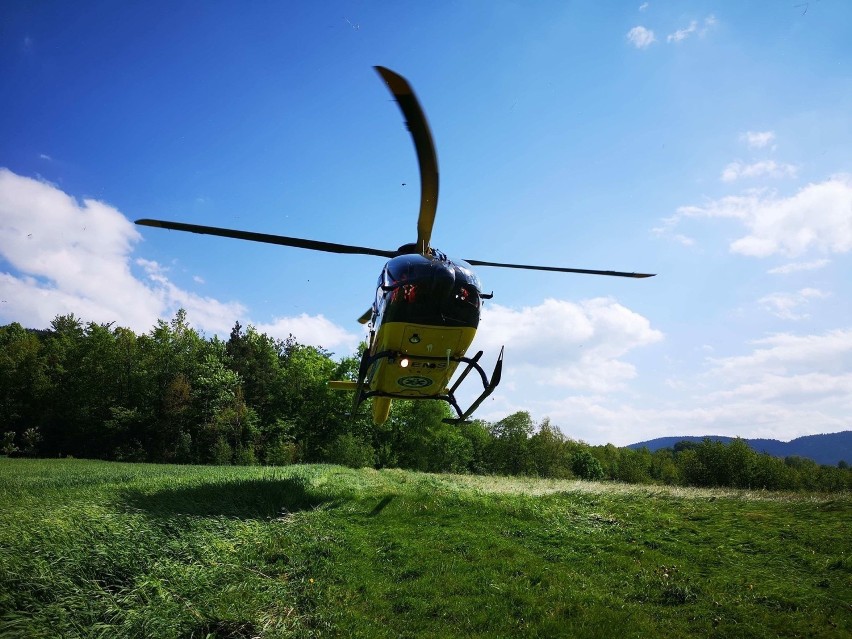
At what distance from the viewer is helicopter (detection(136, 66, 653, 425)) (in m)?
9.84

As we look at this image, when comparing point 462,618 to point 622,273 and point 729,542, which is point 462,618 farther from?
point 622,273

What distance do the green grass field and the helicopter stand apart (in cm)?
427

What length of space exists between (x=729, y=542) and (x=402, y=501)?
9.59 meters

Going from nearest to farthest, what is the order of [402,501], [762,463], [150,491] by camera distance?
1. [150,491]
2. [402,501]
3. [762,463]

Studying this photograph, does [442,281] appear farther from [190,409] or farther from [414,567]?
[190,409]

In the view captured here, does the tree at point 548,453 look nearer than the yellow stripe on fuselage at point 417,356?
No

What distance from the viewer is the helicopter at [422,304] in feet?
32.3

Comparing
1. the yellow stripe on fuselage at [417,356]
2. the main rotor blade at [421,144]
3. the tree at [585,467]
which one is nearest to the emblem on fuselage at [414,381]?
the yellow stripe on fuselage at [417,356]

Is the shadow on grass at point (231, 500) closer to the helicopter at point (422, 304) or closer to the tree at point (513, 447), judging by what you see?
the helicopter at point (422, 304)

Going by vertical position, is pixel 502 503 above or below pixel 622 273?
below

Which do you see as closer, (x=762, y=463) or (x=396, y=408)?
(x=396, y=408)

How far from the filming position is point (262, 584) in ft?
28.2

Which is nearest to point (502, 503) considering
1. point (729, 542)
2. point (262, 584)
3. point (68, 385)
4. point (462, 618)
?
point (729, 542)

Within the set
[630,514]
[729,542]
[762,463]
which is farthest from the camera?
[762,463]
